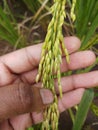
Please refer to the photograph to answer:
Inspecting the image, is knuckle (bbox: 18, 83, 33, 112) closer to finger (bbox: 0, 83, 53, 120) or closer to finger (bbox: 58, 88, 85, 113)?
finger (bbox: 0, 83, 53, 120)

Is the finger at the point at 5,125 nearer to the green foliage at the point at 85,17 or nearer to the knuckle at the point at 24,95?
the knuckle at the point at 24,95

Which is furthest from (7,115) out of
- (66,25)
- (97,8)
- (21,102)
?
(66,25)

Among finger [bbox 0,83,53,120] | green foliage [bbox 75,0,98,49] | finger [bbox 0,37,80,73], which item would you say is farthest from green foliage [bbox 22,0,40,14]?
finger [bbox 0,83,53,120]

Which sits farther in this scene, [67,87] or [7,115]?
[67,87]

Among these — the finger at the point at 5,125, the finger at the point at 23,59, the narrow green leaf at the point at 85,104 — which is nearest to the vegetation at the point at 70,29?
the narrow green leaf at the point at 85,104

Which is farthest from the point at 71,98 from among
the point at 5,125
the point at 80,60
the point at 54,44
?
the point at 54,44

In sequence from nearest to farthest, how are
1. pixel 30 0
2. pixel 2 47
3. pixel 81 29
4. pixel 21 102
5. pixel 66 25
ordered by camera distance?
1. pixel 21 102
2. pixel 81 29
3. pixel 30 0
4. pixel 66 25
5. pixel 2 47

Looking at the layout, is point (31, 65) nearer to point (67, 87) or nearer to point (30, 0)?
point (67, 87)

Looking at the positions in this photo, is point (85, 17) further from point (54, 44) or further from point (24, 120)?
point (54, 44)

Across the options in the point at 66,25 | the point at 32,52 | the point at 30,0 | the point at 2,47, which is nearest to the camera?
the point at 32,52
